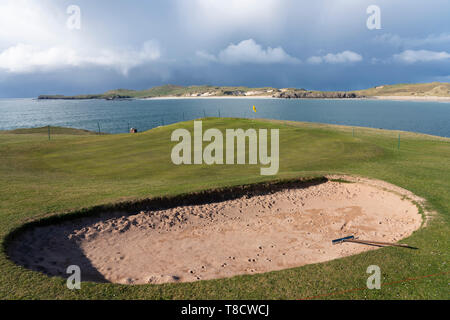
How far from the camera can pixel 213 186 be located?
15.4 meters

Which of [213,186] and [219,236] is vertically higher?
[213,186]

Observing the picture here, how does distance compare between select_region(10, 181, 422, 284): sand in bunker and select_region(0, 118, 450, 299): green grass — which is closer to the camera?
select_region(0, 118, 450, 299): green grass

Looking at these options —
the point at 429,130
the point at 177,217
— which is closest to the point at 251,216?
the point at 177,217

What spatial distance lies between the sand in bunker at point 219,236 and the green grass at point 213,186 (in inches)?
48.7

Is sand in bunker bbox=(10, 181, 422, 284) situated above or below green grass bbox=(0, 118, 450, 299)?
below

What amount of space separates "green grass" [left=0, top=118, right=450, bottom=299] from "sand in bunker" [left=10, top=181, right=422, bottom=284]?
1236 millimetres

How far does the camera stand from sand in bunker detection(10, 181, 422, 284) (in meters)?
9.62

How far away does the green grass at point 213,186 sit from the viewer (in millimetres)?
7125

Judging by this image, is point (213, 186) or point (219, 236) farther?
point (213, 186)

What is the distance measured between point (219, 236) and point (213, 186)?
147 inches
